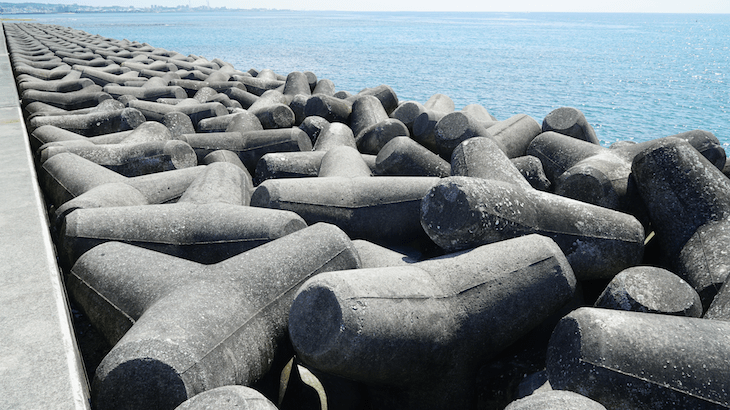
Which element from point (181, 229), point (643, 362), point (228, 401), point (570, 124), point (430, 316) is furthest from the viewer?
point (570, 124)

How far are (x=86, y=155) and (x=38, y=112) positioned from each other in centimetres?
312

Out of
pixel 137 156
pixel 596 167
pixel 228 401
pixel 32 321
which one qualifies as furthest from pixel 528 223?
pixel 137 156

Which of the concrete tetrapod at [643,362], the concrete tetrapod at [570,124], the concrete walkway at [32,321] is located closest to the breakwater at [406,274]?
the concrete tetrapod at [643,362]

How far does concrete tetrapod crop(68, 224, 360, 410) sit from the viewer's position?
6.66 feet

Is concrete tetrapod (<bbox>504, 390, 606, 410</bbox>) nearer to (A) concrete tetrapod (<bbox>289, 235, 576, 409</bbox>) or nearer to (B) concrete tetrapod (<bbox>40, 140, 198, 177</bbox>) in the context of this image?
(A) concrete tetrapod (<bbox>289, 235, 576, 409</bbox>)

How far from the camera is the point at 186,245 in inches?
131

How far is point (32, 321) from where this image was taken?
2109mm

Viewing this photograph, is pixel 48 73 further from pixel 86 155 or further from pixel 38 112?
pixel 86 155

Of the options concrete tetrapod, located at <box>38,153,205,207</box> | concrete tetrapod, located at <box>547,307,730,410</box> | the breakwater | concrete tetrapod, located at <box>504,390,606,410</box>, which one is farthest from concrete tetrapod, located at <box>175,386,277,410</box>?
concrete tetrapod, located at <box>38,153,205,207</box>

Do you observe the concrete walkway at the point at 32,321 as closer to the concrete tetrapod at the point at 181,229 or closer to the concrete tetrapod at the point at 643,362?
the concrete tetrapod at the point at 181,229

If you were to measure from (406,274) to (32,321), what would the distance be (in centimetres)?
159

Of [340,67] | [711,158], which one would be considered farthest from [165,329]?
[340,67]

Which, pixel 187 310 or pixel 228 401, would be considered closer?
pixel 228 401

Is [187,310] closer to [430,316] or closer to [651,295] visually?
[430,316]
